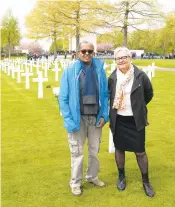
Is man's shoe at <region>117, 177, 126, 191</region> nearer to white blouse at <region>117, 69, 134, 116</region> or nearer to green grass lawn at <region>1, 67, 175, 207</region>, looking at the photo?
green grass lawn at <region>1, 67, 175, 207</region>

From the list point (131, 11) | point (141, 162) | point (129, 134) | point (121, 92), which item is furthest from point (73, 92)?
point (131, 11)

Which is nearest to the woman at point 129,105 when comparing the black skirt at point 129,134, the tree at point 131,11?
the black skirt at point 129,134

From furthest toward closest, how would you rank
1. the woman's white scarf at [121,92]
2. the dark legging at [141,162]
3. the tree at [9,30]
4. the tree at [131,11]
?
1. the tree at [9,30]
2. the tree at [131,11]
3. the dark legging at [141,162]
4. the woman's white scarf at [121,92]

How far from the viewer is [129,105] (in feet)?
12.5

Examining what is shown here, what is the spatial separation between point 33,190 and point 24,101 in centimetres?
676

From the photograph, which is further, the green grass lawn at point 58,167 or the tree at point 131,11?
the tree at point 131,11

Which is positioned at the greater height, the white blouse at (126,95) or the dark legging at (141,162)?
the white blouse at (126,95)

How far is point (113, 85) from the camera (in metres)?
3.86

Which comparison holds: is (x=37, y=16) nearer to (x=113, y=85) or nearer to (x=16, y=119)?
(x=16, y=119)

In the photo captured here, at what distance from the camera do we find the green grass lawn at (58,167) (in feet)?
12.6

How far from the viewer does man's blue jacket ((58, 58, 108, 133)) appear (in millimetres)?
3641

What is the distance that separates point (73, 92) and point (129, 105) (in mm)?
659

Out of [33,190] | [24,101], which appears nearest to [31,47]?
[24,101]

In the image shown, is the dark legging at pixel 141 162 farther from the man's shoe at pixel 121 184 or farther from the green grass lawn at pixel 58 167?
the green grass lawn at pixel 58 167
